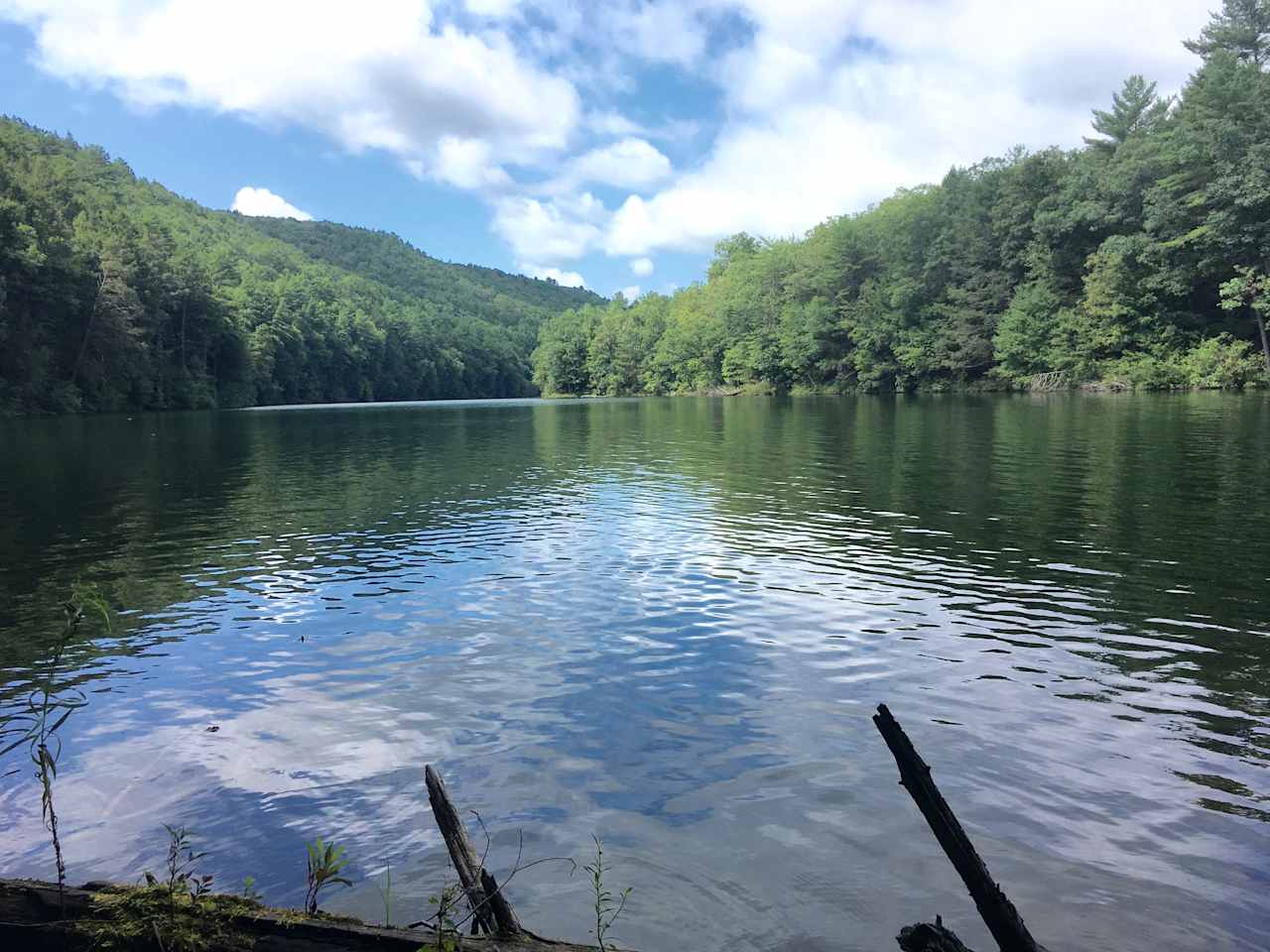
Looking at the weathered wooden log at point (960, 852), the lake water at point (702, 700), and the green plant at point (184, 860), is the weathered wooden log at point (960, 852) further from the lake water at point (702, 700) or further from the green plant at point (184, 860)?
the green plant at point (184, 860)

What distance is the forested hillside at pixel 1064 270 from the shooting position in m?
60.8

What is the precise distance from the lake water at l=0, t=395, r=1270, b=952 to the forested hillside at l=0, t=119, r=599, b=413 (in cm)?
6891

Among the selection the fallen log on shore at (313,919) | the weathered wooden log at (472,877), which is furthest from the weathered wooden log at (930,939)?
the weathered wooden log at (472,877)

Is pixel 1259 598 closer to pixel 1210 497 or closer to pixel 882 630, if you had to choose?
pixel 882 630

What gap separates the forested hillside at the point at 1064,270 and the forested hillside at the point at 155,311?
73861 millimetres

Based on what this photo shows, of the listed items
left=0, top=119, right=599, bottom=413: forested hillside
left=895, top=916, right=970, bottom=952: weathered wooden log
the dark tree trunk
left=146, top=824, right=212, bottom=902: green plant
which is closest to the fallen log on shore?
left=895, top=916, right=970, bottom=952: weathered wooden log

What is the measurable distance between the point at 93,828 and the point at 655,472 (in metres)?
23.1

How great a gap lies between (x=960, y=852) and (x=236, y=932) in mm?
2996

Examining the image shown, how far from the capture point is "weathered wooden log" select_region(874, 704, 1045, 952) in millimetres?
3170

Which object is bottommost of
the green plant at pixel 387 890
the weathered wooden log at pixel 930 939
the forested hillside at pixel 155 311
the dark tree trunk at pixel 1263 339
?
the green plant at pixel 387 890

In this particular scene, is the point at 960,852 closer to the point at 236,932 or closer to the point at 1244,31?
the point at 236,932

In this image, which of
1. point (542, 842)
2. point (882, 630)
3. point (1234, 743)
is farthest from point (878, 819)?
point (882, 630)

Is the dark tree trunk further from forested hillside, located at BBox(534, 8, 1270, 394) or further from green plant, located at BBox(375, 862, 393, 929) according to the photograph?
green plant, located at BBox(375, 862, 393, 929)

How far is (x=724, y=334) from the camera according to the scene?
5207 inches
